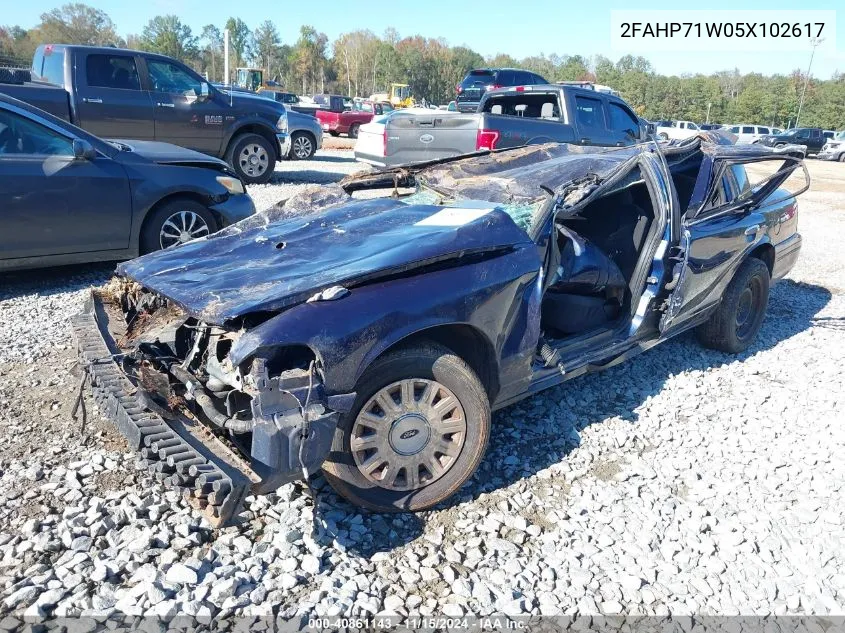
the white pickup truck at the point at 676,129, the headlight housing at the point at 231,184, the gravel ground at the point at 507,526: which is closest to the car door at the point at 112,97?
the headlight housing at the point at 231,184

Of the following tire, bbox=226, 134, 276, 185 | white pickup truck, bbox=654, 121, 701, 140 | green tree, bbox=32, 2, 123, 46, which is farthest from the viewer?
green tree, bbox=32, 2, 123, 46

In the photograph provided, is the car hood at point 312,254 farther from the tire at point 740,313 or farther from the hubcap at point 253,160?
the hubcap at point 253,160

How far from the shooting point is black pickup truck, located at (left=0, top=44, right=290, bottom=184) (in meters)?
9.30

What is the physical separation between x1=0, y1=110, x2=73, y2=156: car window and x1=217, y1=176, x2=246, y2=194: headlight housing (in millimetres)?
1306

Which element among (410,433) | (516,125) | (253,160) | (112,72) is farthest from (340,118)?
(410,433)

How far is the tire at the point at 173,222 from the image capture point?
5.88 m

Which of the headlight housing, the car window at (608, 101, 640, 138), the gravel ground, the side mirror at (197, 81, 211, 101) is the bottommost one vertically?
the gravel ground

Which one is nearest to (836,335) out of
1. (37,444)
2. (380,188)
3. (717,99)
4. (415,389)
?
(380,188)

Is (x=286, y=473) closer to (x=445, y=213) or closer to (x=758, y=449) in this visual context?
(x=445, y=213)

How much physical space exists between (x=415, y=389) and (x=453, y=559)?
728 millimetres

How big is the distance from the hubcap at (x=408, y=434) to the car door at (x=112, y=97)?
869 cm

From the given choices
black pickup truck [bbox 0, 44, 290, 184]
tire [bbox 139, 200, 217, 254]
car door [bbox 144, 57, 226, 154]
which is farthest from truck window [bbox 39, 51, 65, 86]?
tire [bbox 139, 200, 217, 254]

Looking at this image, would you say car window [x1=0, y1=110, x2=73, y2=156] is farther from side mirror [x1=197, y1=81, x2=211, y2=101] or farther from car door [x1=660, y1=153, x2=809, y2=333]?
side mirror [x1=197, y1=81, x2=211, y2=101]

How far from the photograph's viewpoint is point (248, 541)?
2699mm
